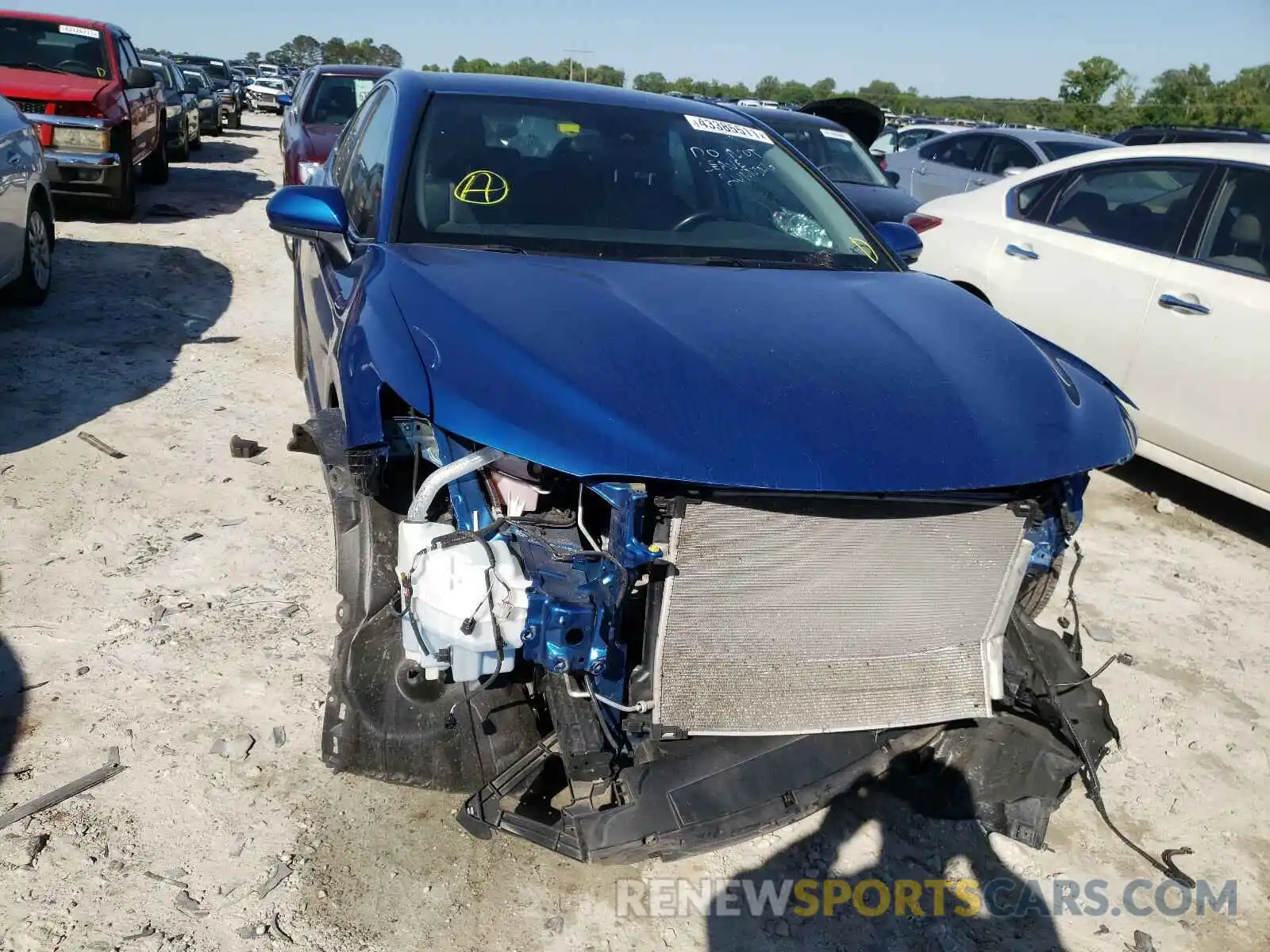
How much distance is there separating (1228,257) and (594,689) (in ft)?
13.5

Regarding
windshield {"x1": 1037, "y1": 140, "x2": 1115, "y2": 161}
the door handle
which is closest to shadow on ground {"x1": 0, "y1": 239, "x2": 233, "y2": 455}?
the door handle

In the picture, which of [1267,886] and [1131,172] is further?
[1131,172]

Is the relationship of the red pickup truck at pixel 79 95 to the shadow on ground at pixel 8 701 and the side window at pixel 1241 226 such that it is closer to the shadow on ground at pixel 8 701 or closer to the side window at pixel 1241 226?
the shadow on ground at pixel 8 701

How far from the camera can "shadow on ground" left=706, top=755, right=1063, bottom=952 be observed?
2531mm

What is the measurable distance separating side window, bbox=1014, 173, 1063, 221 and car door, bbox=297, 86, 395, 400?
3689 mm

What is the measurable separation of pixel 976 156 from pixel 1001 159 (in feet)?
1.19

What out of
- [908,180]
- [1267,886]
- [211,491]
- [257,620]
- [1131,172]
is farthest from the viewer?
[908,180]

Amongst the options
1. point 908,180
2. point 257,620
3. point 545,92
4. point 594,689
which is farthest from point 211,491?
point 908,180

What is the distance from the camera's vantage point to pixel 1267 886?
9.30 feet

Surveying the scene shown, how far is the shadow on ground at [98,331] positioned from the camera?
5.23m

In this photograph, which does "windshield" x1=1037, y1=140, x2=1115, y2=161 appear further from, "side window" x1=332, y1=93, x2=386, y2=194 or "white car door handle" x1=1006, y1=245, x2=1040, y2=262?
"side window" x1=332, y1=93, x2=386, y2=194

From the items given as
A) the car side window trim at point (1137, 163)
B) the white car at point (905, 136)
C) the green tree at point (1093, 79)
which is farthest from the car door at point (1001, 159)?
the green tree at point (1093, 79)

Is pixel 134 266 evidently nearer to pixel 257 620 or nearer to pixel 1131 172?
pixel 257 620

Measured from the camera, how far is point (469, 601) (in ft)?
7.23
